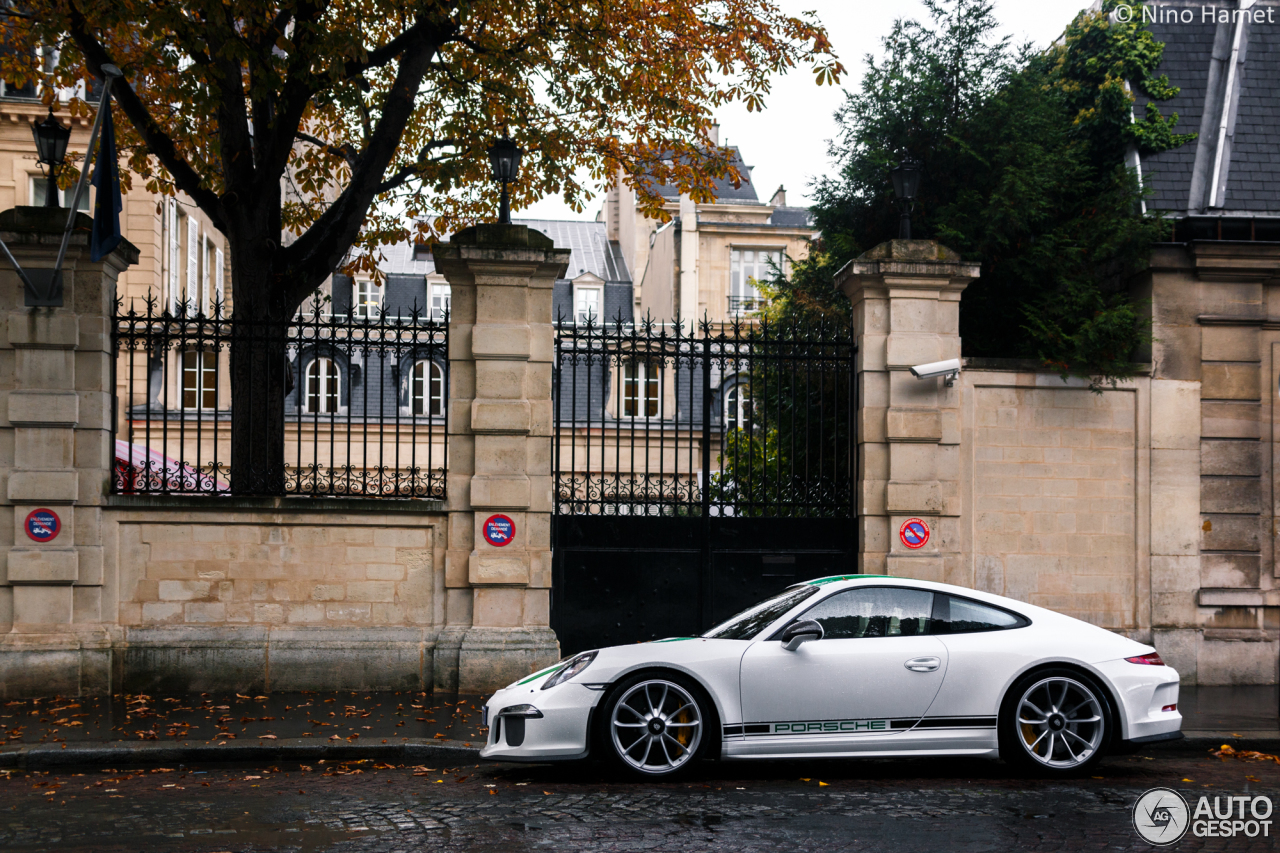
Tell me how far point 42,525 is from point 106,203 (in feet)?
9.60

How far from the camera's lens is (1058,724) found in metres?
7.80

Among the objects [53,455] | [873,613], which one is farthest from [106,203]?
[873,613]

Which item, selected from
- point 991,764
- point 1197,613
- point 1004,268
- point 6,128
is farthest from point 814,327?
point 6,128

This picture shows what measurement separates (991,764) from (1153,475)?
208 inches

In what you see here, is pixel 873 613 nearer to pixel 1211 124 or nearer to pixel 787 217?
pixel 1211 124

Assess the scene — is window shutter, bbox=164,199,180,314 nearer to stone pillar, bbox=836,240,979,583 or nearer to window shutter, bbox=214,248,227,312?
window shutter, bbox=214,248,227,312

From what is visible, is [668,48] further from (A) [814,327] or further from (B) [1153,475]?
(B) [1153,475]

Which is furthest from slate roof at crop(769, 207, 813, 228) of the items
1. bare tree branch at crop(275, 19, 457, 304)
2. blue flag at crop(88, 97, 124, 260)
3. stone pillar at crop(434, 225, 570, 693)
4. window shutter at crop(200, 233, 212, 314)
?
blue flag at crop(88, 97, 124, 260)

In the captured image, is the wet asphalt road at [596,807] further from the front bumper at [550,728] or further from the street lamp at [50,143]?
the street lamp at [50,143]

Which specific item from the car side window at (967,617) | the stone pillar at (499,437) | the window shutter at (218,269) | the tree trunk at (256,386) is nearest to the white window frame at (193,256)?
the window shutter at (218,269)

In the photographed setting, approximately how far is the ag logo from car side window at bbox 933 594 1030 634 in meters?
1.33

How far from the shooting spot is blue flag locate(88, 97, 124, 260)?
10.4 meters

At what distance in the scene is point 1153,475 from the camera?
12359 mm

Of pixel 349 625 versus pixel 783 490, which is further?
pixel 783 490
